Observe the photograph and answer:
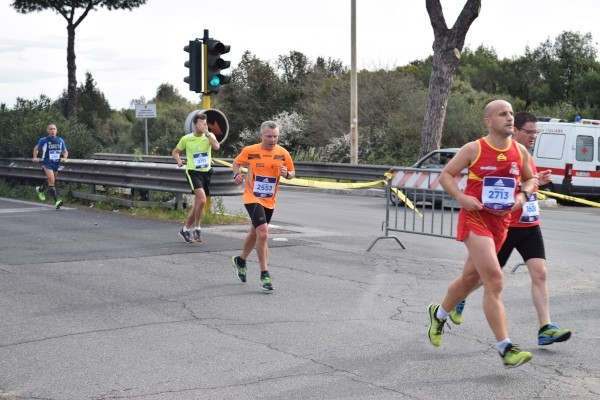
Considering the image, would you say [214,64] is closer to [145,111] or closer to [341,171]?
[341,171]

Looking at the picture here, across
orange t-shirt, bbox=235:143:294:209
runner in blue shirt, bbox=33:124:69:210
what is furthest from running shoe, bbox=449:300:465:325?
runner in blue shirt, bbox=33:124:69:210

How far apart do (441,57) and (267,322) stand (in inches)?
777

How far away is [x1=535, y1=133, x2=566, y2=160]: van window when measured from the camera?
23.7 m

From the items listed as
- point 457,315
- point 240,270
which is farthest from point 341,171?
point 457,315

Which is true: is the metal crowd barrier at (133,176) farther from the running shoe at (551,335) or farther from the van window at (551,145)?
the van window at (551,145)

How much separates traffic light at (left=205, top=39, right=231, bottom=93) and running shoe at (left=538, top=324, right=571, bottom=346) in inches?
395

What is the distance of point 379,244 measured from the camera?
14172mm

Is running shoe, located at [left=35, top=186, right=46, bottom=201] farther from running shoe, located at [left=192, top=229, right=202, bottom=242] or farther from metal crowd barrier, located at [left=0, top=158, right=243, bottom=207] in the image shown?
running shoe, located at [left=192, top=229, right=202, bottom=242]

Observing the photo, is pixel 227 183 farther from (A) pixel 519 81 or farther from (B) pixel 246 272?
(A) pixel 519 81

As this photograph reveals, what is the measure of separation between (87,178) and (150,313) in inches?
465

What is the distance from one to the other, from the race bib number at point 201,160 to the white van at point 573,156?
12085mm

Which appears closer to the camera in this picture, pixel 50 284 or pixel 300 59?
pixel 50 284

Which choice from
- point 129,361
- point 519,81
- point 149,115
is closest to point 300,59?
point 519,81

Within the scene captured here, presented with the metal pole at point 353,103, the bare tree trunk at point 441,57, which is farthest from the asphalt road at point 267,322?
the metal pole at point 353,103
